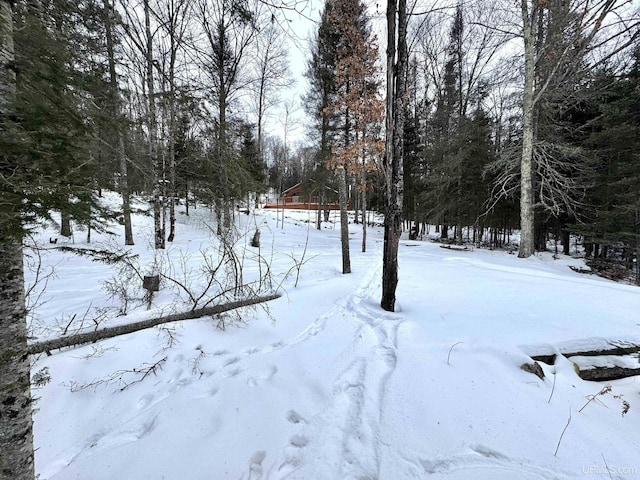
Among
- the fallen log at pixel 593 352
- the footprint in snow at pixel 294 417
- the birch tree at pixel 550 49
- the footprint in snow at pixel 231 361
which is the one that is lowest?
the footprint in snow at pixel 294 417

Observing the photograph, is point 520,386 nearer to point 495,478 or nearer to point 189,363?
point 495,478

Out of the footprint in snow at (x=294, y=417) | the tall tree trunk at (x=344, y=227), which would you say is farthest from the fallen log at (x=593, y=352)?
the tall tree trunk at (x=344, y=227)

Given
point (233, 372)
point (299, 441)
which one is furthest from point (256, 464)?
point (233, 372)

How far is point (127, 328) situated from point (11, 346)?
205cm

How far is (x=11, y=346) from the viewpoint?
1188 millimetres

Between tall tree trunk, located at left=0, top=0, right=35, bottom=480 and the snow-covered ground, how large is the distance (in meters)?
0.18

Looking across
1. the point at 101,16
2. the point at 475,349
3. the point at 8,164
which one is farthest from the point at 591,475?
the point at 101,16

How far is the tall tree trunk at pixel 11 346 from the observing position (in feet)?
3.60

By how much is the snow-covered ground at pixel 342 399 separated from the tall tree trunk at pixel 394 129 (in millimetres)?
997

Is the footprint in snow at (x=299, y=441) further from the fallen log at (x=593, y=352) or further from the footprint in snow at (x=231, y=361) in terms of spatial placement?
the fallen log at (x=593, y=352)

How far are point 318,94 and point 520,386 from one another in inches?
566

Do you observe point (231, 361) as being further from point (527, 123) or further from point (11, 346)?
point (527, 123)

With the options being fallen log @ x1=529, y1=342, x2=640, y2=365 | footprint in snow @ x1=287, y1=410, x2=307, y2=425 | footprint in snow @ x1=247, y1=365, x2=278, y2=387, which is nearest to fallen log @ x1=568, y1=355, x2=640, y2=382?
fallen log @ x1=529, y1=342, x2=640, y2=365

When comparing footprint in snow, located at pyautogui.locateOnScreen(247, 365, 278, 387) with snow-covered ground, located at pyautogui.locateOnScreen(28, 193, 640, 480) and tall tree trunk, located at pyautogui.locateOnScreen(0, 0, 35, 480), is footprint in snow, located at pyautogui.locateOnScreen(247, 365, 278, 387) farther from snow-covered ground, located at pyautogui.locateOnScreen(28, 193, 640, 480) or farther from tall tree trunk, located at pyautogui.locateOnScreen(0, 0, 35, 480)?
tall tree trunk, located at pyautogui.locateOnScreen(0, 0, 35, 480)
